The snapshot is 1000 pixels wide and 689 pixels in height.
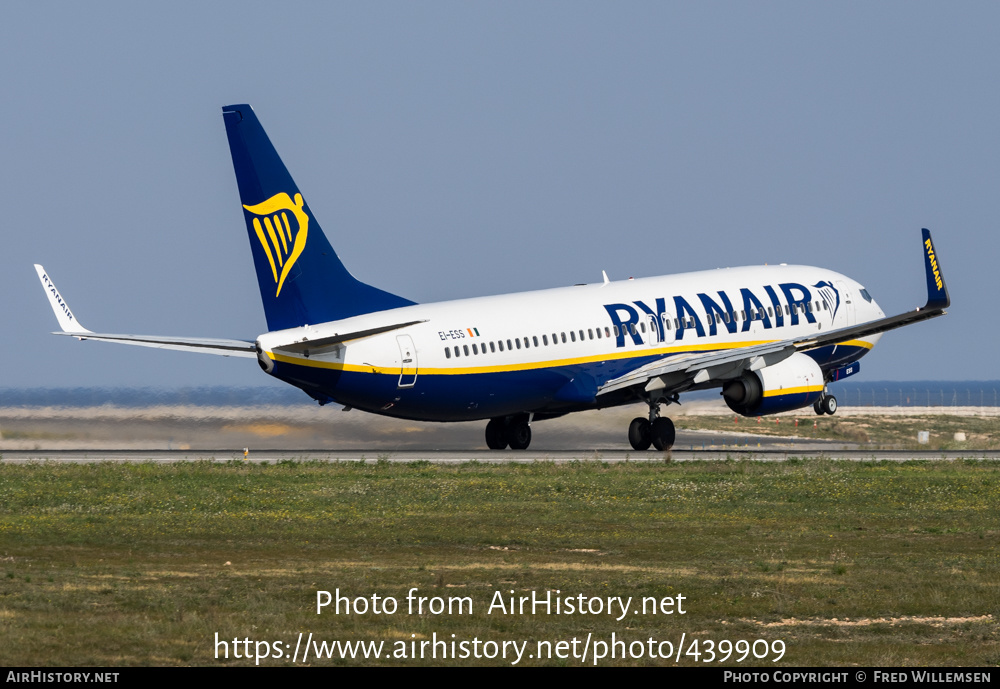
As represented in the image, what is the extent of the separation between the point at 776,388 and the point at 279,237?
17198 millimetres

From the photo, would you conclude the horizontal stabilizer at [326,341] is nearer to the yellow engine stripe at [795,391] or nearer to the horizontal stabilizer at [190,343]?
the horizontal stabilizer at [190,343]

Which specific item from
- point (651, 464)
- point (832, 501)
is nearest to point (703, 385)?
point (651, 464)

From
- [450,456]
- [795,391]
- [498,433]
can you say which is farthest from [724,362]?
[450,456]

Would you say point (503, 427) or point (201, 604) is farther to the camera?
point (503, 427)

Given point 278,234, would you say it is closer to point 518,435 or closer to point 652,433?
point 518,435

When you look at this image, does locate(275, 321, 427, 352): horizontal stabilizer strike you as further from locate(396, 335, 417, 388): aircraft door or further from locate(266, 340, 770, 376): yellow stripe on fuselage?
locate(396, 335, 417, 388): aircraft door

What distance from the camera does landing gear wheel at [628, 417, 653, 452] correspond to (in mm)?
49156

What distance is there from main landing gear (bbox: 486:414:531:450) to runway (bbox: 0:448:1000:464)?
39.7 inches

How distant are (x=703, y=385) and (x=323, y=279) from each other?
47.5 ft

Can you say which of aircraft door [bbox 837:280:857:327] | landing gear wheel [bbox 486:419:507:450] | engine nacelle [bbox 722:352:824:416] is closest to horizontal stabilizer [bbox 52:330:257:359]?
landing gear wheel [bbox 486:419:507:450]

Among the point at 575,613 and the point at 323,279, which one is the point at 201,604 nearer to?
the point at 575,613

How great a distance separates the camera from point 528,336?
1772 inches
